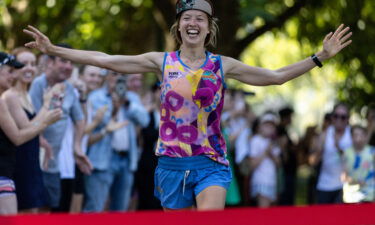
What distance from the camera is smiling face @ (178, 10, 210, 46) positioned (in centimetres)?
722

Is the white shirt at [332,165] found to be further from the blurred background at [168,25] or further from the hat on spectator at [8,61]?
the hat on spectator at [8,61]

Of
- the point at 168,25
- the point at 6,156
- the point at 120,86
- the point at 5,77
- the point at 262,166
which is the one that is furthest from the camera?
the point at 168,25

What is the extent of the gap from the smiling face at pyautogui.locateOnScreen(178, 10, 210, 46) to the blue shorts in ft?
3.09

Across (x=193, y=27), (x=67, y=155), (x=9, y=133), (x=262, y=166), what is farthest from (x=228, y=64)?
(x=262, y=166)

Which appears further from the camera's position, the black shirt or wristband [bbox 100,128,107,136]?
wristband [bbox 100,128,107,136]

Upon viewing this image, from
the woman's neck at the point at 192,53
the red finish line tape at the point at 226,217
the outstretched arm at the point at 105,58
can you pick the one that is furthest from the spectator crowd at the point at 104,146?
the red finish line tape at the point at 226,217

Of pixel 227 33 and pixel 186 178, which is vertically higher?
pixel 227 33

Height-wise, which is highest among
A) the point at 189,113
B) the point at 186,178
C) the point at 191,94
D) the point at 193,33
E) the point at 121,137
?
the point at 193,33

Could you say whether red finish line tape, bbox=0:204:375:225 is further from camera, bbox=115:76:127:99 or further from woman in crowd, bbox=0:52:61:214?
camera, bbox=115:76:127:99

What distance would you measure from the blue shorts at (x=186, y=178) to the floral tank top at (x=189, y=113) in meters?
0.06

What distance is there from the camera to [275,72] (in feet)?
24.1

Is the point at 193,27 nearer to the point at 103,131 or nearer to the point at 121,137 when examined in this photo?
the point at 103,131

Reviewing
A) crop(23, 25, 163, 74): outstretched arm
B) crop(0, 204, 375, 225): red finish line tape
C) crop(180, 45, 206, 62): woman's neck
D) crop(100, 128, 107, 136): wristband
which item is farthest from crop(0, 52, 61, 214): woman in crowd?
crop(0, 204, 375, 225): red finish line tape

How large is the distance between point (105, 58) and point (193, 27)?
748 mm
